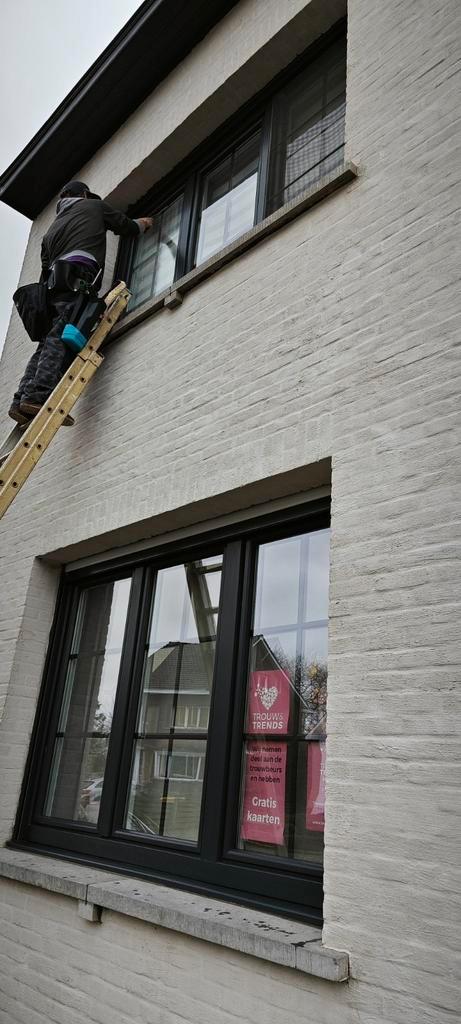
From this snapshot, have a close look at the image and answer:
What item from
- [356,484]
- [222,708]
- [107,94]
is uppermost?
[107,94]

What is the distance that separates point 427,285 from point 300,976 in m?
2.52

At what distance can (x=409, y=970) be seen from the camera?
217 cm

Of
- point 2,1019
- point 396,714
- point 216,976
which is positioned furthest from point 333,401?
point 2,1019

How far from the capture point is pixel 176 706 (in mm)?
3848

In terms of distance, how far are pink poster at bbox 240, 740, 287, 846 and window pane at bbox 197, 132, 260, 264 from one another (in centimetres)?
314

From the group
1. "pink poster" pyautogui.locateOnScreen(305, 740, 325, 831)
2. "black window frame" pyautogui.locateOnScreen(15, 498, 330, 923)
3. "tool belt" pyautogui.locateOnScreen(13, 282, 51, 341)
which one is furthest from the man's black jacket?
"pink poster" pyautogui.locateOnScreen(305, 740, 325, 831)

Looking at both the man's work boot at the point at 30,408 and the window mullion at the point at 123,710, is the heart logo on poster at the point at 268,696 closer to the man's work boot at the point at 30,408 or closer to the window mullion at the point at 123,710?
the window mullion at the point at 123,710

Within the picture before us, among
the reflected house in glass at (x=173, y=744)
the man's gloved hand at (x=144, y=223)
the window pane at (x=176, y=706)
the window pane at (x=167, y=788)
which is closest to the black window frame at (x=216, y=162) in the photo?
the man's gloved hand at (x=144, y=223)

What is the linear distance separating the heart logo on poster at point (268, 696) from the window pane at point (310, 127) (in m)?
2.87

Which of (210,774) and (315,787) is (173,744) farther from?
(315,787)

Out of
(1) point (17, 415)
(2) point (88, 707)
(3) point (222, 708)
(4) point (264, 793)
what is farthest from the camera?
(1) point (17, 415)

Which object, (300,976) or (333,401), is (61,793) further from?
(333,401)

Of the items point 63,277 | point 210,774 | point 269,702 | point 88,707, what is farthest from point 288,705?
point 63,277

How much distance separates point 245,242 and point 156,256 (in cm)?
168
